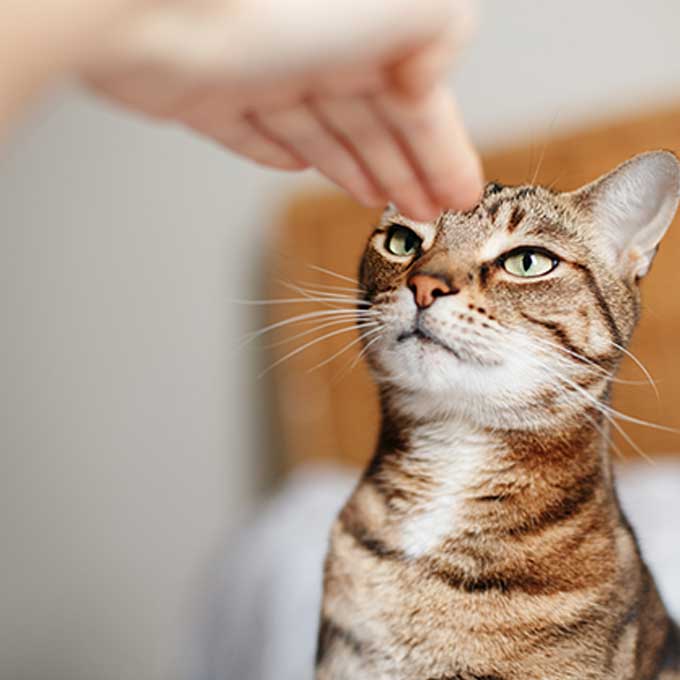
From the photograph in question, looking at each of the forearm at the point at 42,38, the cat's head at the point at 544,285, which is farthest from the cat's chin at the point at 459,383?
the forearm at the point at 42,38

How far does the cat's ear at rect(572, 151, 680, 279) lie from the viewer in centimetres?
40

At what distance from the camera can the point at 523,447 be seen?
414 millimetres

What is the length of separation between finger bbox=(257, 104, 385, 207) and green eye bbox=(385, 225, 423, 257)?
0.09 feet

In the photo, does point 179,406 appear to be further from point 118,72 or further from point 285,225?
point 118,72

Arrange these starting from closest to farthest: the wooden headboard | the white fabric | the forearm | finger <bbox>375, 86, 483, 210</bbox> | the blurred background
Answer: the forearm < finger <bbox>375, 86, 483, 210</bbox> < the wooden headboard < the white fabric < the blurred background

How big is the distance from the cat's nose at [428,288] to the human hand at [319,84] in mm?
31

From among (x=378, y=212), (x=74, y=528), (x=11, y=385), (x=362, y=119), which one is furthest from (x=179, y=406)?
(x=362, y=119)

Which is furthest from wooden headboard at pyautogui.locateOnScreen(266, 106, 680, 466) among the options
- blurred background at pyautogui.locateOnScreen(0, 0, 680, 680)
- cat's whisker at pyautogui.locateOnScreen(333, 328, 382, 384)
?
blurred background at pyautogui.locateOnScreen(0, 0, 680, 680)

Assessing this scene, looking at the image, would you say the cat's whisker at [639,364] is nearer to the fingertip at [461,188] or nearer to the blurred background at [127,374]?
the fingertip at [461,188]

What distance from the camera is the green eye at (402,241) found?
442mm

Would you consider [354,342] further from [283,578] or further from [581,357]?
[283,578]

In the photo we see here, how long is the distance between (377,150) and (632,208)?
0.13 m

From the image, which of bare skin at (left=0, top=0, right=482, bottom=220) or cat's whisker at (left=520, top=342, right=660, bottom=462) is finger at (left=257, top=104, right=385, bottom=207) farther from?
cat's whisker at (left=520, top=342, right=660, bottom=462)

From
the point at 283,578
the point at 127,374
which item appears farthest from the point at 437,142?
the point at 127,374
